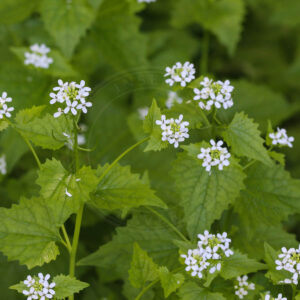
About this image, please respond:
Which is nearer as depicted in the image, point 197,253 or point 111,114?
point 197,253

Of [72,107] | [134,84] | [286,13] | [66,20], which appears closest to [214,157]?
[72,107]

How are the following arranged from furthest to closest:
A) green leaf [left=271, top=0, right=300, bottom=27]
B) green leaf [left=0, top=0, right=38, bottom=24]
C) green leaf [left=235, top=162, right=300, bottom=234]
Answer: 1. green leaf [left=271, top=0, right=300, bottom=27]
2. green leaf [left=0, top=0, right=38, bottom=24]
3. green leaf [left=235, top=162, right=300, bottom=234]

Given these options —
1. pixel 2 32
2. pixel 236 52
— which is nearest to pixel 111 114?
pixel 2 32

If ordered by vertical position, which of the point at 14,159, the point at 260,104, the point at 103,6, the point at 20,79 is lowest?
the point at 14,159

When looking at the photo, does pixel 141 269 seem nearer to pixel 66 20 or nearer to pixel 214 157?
pixel 214 157

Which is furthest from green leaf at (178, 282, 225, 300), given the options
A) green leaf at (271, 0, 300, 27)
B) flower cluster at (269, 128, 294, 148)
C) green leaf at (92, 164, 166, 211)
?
green leaf at (271, 0, 300, 27)

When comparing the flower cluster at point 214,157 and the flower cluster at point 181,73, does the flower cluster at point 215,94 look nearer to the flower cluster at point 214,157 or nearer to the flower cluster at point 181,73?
the flower cluster at point 181,73

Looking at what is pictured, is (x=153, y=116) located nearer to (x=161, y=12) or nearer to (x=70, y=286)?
(x=70, y=286)

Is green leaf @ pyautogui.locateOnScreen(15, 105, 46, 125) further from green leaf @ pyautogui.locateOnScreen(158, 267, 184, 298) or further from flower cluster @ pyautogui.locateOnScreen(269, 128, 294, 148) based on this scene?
flower cluster @ pyautogui.locateOnScreen(269, 128, 294, 148)
